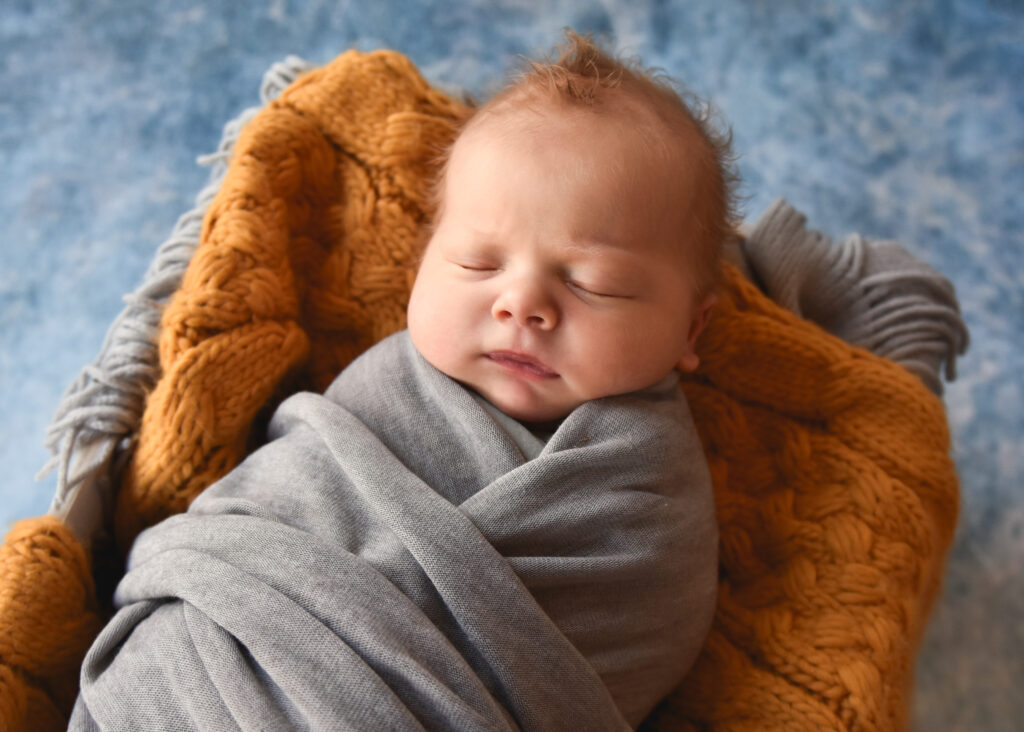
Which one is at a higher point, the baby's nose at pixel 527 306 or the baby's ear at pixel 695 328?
the baby's nose at pixel 527 306

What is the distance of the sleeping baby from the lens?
767 millimetres

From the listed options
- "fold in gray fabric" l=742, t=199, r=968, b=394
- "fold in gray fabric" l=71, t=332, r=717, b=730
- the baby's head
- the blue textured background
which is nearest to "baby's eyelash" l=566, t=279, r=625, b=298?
the baby's head

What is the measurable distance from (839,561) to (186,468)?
2.27 feet

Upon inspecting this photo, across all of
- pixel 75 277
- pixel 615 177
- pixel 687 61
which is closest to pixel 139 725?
pixel 615 177

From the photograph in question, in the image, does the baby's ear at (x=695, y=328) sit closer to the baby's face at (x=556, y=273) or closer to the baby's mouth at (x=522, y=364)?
the baby's face at (x=556, y=273)

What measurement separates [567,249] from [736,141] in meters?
1.03

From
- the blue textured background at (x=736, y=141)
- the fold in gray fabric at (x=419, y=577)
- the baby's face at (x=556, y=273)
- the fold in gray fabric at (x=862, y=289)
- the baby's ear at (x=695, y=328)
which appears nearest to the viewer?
the fold in gray fabric at (x=419, y=577)

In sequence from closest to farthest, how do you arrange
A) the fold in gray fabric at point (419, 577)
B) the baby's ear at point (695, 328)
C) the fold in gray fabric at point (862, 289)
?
the fold in gray fabric at point (419, 577) < the baby's ear at point (695, 328) < the fold in gray fabric at point (862, 289)

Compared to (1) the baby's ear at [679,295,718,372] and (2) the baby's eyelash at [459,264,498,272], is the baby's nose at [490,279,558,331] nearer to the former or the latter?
(2) the baby's eyelash at [459,264,498,272]

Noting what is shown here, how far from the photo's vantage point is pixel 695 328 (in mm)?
1021

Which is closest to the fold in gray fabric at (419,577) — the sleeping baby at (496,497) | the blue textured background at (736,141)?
the sleeping baby at (496,497)

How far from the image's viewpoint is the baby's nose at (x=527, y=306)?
0.85 m

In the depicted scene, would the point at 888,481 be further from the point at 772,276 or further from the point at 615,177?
the point at 615,177

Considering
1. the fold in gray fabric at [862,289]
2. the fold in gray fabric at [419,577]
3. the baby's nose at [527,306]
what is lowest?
the fold in gray fabric at [419,577]
